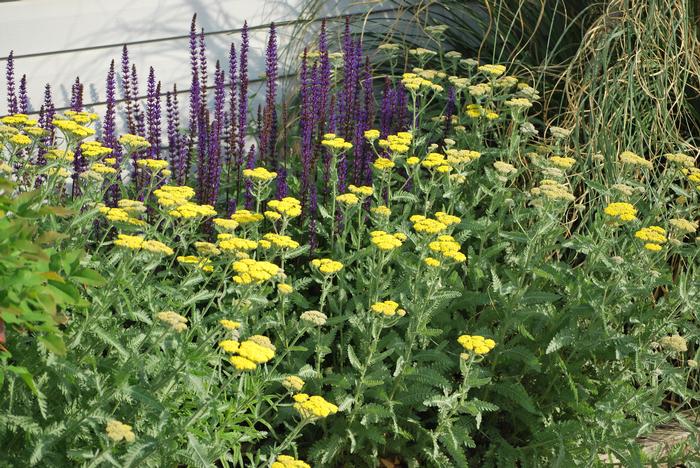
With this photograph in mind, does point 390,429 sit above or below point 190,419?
below

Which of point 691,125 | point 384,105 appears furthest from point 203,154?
point 691,125

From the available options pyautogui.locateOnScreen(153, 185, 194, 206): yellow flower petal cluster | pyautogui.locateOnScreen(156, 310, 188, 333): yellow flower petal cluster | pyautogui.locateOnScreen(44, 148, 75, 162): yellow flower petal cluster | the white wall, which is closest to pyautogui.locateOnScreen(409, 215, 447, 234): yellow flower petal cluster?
pyautogui.locateOnScreen(153, 185, 194, 206): yellow flower petal cluster

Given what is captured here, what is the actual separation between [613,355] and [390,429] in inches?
32.5

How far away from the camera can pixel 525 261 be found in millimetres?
3145

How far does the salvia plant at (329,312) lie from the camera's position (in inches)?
93.4

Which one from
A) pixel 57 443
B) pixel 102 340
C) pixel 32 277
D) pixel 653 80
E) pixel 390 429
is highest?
pixel 653 80

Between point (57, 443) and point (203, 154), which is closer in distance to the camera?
point (57, 443)

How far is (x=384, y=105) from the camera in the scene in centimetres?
413

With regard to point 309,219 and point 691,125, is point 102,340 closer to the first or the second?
point 309,219

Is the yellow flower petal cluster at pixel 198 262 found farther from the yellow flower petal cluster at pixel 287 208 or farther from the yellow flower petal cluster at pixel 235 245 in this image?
the yellow flower petal cluster at pixel 287 208

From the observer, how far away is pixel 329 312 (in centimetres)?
353

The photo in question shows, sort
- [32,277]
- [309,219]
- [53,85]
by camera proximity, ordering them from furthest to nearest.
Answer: [53,85] → [309,219] → [32,277]

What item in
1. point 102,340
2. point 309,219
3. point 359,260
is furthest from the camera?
point 309,219

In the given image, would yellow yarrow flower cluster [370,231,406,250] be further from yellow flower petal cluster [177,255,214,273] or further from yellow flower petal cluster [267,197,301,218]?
yellow flower petal cluster [177,255,214,273]
